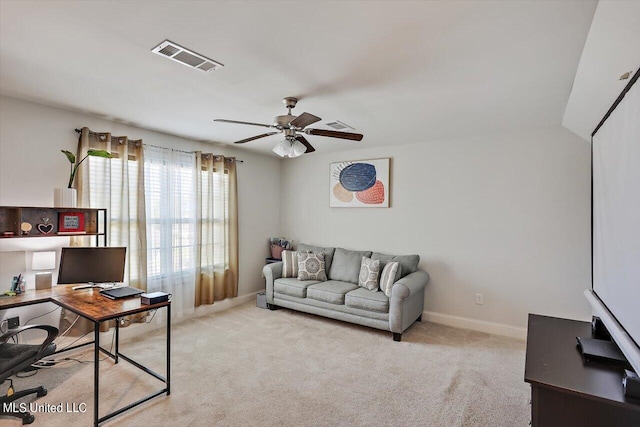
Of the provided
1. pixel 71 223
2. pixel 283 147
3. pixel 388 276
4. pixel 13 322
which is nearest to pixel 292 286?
pixel 388 276

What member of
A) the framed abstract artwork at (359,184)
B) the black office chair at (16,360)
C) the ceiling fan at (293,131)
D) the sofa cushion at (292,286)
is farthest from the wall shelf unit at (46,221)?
the framed abstract artwork at (359,184)

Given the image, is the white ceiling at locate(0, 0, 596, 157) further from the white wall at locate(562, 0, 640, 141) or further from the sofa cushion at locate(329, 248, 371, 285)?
the sofa cushion at locate(329, 248, 371, 285)

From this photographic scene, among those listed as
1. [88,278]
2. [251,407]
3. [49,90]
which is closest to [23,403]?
[88,278]

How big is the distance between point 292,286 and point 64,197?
2.77 meters

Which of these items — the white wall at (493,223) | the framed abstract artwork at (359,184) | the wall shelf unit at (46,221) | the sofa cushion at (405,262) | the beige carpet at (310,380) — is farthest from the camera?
the framed abstract artwork at (359,184)

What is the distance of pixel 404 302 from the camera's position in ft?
12.3

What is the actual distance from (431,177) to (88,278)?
13.5 feet

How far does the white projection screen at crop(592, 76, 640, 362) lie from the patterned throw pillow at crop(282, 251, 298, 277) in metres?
3.49

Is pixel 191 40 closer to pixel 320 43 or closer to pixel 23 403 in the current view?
pixel 320 43

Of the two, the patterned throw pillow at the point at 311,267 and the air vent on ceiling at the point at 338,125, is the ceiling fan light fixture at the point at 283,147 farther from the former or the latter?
the patterned throw pillow at the point at 311,267

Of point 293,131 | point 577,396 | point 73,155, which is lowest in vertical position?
point 577,396

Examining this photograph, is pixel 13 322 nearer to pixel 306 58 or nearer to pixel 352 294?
pixel 352 294

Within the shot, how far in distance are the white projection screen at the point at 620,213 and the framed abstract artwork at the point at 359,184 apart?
2.51m

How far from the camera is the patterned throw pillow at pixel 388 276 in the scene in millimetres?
3972
